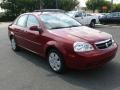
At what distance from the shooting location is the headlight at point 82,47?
5508mm

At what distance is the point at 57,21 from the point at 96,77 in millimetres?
2118

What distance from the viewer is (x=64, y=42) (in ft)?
18.7

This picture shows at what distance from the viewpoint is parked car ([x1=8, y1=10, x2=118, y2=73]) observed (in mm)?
5523

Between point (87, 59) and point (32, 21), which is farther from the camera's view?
point (32, 21)

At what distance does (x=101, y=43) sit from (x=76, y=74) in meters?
1.01

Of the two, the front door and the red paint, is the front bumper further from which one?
the front door

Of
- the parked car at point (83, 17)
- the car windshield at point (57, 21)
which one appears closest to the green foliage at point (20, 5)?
the parked car at point (83, 17)

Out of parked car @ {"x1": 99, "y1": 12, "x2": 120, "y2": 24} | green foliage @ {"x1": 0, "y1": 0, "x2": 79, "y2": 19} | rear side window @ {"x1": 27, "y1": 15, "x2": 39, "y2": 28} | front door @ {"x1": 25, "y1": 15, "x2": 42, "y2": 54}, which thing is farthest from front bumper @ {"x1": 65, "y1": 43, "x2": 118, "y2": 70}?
green foliage @ {"x1": 0, "y1": 0, "x2": 79, "y2": 19}

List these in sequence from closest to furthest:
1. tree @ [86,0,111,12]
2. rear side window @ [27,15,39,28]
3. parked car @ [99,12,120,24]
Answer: rear side window @ [27,15,39,28], parked car @ [99,12,120,24], tree @ [86,0,111,12]

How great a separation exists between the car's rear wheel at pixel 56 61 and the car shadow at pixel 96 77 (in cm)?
13

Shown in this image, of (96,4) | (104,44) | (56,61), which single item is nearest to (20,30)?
(56,61)

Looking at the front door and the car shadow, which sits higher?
the front door

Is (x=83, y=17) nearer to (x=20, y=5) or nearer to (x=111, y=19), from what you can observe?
(x=111, y=19)

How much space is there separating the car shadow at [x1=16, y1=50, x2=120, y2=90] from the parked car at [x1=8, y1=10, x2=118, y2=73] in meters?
0.28
